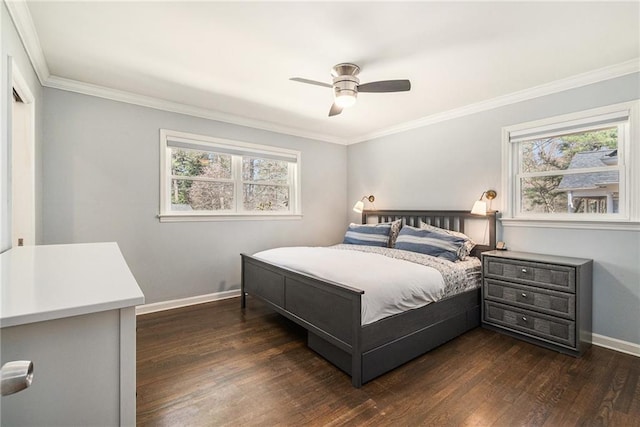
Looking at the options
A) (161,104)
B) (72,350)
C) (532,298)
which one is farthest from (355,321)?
(161,104)

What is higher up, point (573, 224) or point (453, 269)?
point (573, 224)

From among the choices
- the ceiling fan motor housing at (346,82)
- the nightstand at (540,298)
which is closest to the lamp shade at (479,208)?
the nightstand at (540,298)

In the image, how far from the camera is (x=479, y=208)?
11.4 feet

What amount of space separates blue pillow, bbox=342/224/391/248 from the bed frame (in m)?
1.25

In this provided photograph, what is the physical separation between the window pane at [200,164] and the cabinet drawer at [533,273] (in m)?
3.42

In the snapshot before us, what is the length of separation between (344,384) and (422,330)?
0.83 meters

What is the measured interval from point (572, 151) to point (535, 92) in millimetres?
724

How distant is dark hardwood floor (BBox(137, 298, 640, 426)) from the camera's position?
6.01ft

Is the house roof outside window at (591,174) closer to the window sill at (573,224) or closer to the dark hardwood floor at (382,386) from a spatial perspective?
the window sill at (573,224)

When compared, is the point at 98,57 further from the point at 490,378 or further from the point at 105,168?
the point at 490,378

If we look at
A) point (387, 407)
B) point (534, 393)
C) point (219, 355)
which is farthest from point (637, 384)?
point (219, 355)

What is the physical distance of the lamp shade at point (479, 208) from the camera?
3.46 m

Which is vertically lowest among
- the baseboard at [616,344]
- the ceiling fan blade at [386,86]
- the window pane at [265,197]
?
the baseboard at [616,344]

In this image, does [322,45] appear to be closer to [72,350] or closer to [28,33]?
[28,33]
